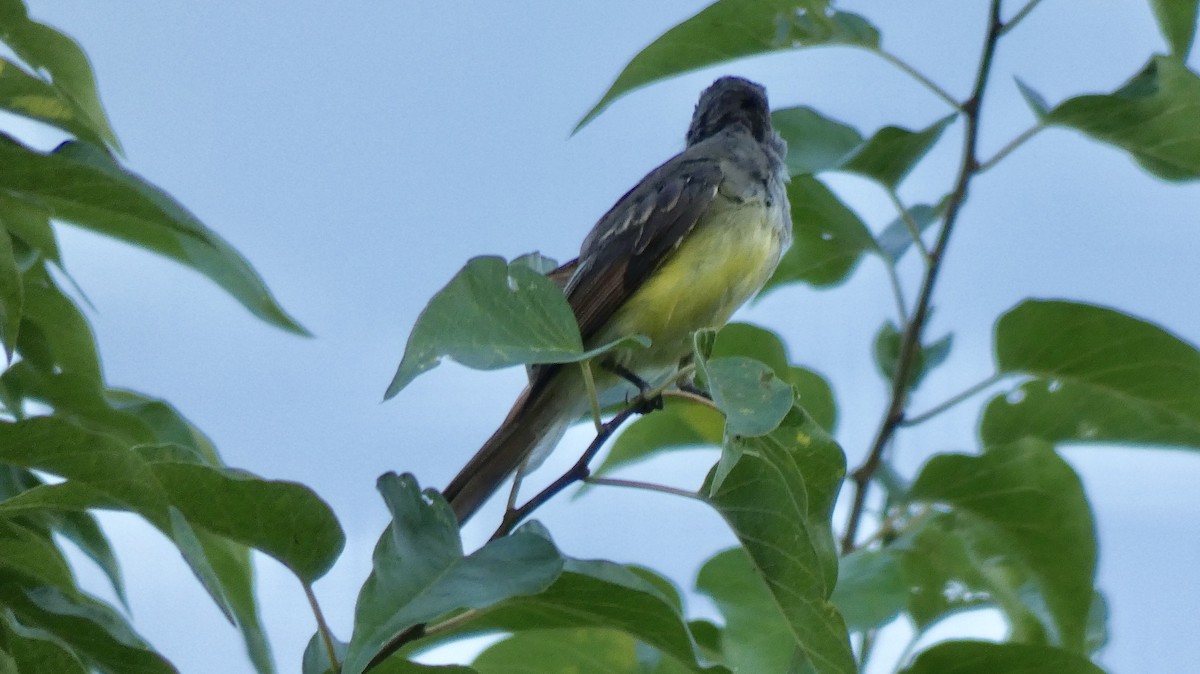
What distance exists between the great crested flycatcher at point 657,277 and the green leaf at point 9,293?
1250 millimetres

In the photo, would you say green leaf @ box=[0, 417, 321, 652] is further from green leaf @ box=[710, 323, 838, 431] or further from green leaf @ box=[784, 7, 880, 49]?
green leaf @ box=[784, 7, 880, 49]

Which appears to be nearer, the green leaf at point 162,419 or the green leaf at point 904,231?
the green leaf at point 162,419

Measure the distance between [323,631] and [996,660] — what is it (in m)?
1.11

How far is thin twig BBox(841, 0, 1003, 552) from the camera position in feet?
8.88

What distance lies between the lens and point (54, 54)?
7.60 feet

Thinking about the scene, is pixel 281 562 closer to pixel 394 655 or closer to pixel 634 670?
pixel 394 655

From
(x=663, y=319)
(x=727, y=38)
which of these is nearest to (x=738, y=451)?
(x=727, y=38)

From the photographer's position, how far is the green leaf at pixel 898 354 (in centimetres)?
291

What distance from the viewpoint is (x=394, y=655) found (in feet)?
6.11

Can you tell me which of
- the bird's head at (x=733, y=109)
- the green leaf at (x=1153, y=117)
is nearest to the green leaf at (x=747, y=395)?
the green leaf at (x=1153, y=117)

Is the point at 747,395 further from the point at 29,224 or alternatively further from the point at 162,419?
the point at 29,224

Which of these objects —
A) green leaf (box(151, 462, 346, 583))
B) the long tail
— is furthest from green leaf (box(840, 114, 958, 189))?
green leaf (box(151, 462, 346, 583))

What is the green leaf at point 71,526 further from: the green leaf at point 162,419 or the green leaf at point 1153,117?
the green leaf at point 1153,117

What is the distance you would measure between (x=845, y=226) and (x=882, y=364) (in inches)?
14.9
